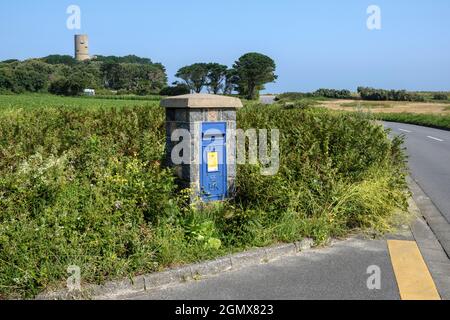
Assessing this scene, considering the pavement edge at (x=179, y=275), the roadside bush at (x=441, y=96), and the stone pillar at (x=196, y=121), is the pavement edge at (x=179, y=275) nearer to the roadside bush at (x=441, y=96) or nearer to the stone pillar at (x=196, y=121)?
the stone pillar at (x=196, y=121)

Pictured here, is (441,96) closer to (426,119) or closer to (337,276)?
(426,119)

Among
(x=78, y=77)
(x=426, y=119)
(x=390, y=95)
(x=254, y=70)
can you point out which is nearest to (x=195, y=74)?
(x=78, y=77)

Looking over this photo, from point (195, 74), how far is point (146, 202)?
66580mm

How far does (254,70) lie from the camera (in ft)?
305

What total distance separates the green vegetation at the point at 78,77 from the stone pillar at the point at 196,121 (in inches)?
2889

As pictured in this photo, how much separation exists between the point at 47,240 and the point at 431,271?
3910 mm

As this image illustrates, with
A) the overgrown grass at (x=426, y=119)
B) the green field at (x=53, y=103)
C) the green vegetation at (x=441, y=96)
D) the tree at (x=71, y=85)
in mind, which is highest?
the tree at (x=71, y=85)

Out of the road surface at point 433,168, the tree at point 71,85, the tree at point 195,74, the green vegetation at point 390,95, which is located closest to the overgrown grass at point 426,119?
the road surface at point 433,168

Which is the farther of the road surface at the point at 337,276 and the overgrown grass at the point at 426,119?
the overgrown grass at the point at 426,119

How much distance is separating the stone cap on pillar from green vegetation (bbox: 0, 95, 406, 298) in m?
0.86

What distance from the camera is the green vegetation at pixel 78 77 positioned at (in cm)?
7712

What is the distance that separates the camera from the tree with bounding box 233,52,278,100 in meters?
89.6

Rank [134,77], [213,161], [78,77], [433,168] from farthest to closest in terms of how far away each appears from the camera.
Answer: [134,77]
[78,77]
[433,168]
[213,161]
